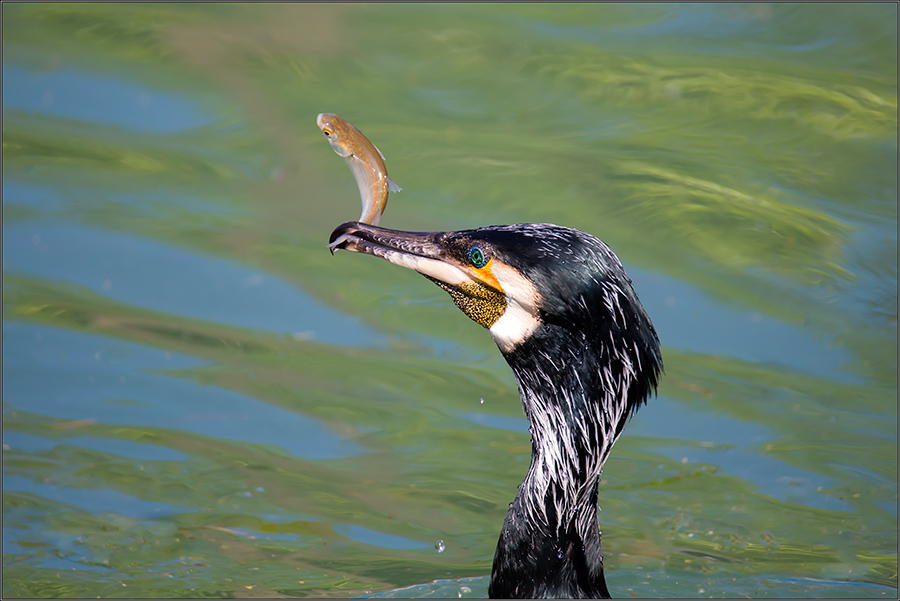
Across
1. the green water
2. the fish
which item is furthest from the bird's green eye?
the green water

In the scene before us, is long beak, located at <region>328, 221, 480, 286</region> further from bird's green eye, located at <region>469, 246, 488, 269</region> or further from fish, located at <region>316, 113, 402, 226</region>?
fish, located at <region>316, 113, 402, 226</region>

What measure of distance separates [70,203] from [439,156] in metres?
2.68

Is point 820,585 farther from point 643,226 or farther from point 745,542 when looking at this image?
point 643,226

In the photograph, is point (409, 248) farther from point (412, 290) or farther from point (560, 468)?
point (412, 290)

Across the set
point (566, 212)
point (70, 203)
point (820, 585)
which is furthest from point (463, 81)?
point (820, 585)

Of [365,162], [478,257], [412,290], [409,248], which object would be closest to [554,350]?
[478,257]

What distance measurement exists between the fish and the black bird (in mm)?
262

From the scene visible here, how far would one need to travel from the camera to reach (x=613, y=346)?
340 centimetres

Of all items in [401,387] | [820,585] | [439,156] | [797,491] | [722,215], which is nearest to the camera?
[820,585]

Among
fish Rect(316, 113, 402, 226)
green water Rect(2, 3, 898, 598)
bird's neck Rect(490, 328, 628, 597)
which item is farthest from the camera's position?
green water Rect(2, 3, 898, 598)

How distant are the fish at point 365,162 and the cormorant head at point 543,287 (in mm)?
375

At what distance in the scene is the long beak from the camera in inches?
138

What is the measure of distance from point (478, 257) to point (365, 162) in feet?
2.43

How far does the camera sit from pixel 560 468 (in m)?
3.59
